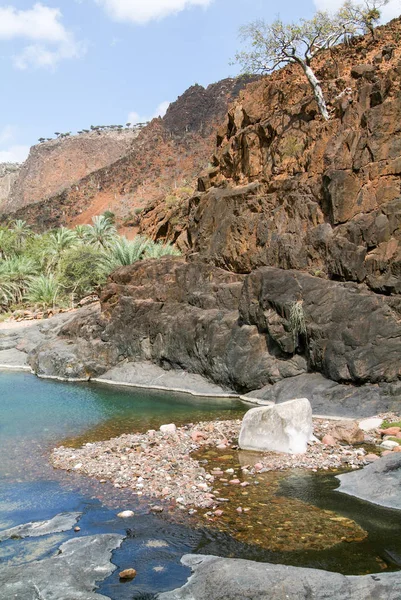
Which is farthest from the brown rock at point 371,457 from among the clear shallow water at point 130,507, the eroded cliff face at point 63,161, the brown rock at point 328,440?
the eroded cliff face at point 63,161

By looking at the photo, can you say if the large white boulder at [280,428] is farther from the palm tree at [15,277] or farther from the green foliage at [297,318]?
the palm tree at [15,277]

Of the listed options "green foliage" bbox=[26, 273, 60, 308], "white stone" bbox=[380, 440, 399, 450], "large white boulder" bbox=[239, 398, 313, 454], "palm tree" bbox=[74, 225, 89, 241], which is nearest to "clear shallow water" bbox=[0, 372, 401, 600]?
"large white boulder" bbox=[239, 398, 313, 454]

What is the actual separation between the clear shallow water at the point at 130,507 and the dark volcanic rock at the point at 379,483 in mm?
212

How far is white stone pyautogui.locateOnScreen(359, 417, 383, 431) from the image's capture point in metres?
13.9

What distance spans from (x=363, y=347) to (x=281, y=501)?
834 centimetres

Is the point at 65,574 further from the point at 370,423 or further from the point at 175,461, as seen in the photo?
the point at 370,423

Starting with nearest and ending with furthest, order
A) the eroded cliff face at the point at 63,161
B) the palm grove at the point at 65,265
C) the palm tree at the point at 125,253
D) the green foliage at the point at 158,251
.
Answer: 1. the green foliage at the point at 158,251
2. the palm tree at the point at 125,253
3. the palm grove at the point at 65,265
4. the eroded cliff face at the point at 63,161

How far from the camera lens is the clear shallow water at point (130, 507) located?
7.44 m

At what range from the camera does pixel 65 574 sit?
6992mm

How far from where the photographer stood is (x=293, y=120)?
82.3 feet

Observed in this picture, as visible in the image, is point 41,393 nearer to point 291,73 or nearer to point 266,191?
point 266,191

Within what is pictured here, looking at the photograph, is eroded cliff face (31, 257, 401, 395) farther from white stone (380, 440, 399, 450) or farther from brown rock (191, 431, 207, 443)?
brown rock (191, 431, 207, 443)

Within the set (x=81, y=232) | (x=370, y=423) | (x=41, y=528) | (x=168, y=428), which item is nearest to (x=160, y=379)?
(x=168, y=428)

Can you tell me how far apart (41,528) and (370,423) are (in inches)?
325
